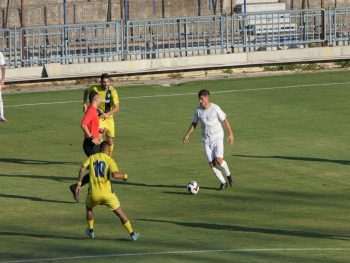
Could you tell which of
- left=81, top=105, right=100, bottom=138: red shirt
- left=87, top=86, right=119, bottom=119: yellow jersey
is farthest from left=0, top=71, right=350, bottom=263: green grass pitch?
left=87, top=86, right=119, bottom=119: yellow jersey

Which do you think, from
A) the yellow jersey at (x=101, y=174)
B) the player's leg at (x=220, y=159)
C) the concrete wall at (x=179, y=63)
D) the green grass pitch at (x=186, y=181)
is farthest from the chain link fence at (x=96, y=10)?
the yellow jersey at (x=101, y=174)

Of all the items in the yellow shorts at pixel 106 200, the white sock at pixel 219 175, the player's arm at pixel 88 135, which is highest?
the player's arm at pixel 88 135

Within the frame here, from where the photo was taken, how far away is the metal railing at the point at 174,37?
3878 centimetres

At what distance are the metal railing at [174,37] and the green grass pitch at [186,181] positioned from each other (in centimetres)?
289

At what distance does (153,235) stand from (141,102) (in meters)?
15.9

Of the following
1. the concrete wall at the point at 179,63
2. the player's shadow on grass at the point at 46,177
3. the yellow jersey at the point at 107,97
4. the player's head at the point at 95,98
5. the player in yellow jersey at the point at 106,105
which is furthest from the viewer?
the concrete wall at the point at 179,63

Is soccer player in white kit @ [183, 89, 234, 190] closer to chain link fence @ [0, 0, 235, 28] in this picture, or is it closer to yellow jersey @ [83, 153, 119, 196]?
yellow jersey @ [83, 153, 119, 196]

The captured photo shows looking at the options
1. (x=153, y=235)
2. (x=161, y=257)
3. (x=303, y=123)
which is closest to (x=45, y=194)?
(x=153, y=235)

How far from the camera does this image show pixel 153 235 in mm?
18344

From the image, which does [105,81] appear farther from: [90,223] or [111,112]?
[90,223]

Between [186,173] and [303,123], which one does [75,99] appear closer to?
[303,123]

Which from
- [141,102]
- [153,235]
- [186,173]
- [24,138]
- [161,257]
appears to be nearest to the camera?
[161,257]

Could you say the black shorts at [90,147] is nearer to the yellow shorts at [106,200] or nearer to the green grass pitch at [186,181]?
the green grass pitch at [186,181]

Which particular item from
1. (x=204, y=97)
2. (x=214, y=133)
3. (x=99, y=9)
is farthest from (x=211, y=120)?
(x=99, y=9)
